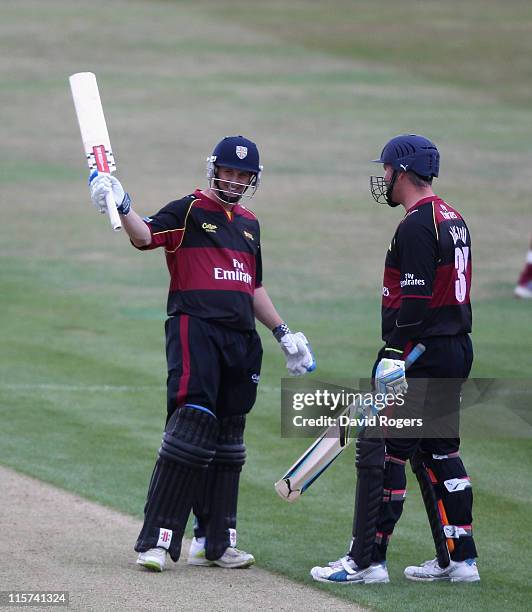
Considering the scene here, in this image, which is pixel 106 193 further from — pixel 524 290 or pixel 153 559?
pixel 524 290

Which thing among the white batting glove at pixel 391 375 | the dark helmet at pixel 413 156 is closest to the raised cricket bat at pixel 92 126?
the dark helmet at pixel 413 156

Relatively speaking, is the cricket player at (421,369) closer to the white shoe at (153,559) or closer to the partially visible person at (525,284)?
the white shoe at (153,559)

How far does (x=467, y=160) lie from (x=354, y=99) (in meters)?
5.60

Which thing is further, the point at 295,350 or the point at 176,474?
the point at 295,350

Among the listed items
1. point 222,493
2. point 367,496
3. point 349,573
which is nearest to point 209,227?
point 222,493

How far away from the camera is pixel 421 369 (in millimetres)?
6586

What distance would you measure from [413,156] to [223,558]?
243 cm

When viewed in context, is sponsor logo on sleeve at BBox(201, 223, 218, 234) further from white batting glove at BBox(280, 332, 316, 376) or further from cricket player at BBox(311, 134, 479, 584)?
cricket player at BBox(311, 134, 479, 584)

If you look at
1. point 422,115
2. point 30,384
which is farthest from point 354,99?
point 30,384

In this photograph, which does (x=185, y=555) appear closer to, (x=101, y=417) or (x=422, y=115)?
(x=101, y=417)

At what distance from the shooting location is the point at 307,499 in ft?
27.4

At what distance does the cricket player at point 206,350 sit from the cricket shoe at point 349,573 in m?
0.49

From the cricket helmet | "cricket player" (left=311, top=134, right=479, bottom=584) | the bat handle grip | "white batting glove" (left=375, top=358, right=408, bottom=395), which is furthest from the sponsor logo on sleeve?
"white batting glove" (left=375, top=358, right=408, bottom=395)

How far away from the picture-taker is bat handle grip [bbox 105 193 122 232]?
6.21m
